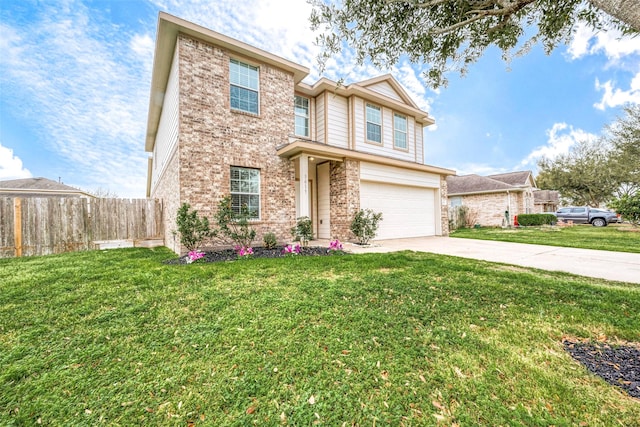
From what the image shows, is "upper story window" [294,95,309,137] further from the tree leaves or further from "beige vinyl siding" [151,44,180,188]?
the tree leaves

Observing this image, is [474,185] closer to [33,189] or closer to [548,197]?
[548,197]

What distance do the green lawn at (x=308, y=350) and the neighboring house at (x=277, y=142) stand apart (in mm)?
3998

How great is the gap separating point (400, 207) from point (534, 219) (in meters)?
14.6

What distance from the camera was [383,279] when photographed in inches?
173

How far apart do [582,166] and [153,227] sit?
1622 inches

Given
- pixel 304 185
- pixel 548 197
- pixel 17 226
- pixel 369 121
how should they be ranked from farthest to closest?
pixel 548 197, pixel 369 121, pixel 304 185, pixel 17 226

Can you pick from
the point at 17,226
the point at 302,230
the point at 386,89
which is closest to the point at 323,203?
the point at 302,230

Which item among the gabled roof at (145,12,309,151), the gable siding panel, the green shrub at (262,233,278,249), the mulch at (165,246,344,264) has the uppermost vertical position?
the gabled roof at (145,12,309,151)

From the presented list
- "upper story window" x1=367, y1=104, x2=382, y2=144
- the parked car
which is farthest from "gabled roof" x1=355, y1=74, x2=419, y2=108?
the parked car

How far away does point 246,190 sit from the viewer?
7945 millimetres

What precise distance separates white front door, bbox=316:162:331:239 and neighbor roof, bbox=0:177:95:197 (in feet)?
61.5

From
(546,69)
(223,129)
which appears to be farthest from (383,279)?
(546,69)

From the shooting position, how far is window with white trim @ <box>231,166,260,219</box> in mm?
7738

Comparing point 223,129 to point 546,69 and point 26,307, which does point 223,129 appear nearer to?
point 26,307
